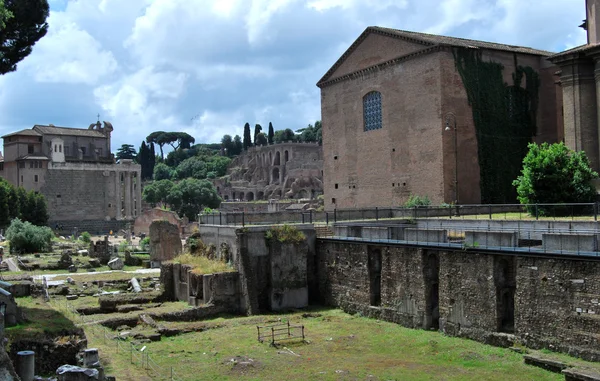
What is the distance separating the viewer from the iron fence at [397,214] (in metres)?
23.3

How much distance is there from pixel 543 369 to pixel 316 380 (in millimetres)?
4937

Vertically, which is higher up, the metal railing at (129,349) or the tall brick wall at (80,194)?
the tall brick wall at (80,194)

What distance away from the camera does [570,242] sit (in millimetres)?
14195

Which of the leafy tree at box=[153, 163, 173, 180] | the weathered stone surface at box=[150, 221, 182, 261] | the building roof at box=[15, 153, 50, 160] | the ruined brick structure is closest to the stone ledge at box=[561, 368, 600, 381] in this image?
the weathered stone surface at box=[150, 221, 182, 261]

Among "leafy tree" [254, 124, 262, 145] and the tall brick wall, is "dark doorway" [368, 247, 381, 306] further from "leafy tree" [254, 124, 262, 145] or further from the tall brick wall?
"leafy tree" [254, 124, 262, 145]

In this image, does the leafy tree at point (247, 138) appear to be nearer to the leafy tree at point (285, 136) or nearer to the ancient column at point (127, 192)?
the leafy tree at point (285, 136)

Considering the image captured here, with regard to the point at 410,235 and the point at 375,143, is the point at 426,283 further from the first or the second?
the point at 375,143

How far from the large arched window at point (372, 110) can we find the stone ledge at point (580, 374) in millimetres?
28822

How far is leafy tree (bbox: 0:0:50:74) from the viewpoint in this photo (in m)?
24.6

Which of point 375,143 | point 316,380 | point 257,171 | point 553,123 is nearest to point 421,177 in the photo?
point 375,143

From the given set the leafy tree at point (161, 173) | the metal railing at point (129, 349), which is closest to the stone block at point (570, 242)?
the metal railing at point (129, 349)

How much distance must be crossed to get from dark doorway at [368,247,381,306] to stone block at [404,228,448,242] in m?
1.33

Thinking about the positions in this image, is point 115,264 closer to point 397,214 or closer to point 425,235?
point 397,214

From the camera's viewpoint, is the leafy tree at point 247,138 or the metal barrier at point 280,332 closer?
the metal barrier at point 280,332
